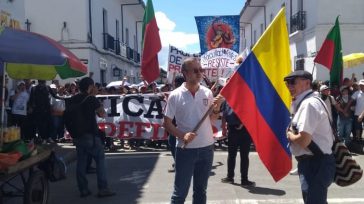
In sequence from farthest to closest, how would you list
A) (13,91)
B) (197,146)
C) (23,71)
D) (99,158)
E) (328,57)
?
(13,91) → (328,57) → (23,71) → (99,158) → (197,146)

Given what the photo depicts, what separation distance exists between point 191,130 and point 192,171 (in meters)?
0.40

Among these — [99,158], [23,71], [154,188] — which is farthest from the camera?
[23,71]

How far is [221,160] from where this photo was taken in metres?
10.6

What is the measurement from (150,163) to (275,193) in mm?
3626

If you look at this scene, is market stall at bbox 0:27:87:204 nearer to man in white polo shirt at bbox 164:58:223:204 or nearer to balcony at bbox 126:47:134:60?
man in white polo shirt at bbox 164:58:223:204

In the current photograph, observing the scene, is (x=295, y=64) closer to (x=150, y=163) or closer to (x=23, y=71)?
(x=150, y=163)

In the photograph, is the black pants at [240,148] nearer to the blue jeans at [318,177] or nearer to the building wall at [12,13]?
the blue jeans at [318,177]

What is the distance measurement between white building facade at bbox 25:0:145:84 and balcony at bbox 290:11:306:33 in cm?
946

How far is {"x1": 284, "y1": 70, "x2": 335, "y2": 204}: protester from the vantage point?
418cm

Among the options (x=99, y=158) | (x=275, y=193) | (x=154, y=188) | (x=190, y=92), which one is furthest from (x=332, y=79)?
(x=190, y=92)

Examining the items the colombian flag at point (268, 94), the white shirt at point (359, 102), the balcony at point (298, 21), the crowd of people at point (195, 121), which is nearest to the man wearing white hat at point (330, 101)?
the crowd of people at point (195, 121)

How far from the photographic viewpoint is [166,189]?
7812 millimetres

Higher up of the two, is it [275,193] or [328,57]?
[328,57]

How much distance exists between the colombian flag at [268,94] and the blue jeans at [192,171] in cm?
54
